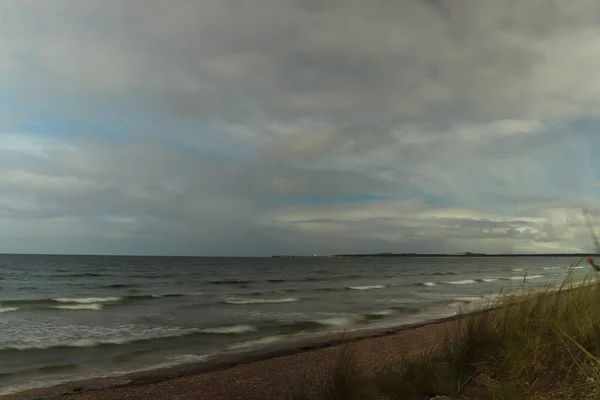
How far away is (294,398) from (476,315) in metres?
3.22

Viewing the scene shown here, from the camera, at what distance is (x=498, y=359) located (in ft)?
16.8

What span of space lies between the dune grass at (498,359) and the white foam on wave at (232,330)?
10.3 meters

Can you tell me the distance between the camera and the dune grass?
4.32 m

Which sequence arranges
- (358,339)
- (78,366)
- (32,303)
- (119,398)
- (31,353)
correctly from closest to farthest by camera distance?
(119,398) → (78,366) → (31,353) → (358,339) → (32,303)

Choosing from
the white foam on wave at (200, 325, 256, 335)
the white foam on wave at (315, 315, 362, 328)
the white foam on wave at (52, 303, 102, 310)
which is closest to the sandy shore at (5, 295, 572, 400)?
the white foam on wave at (200, 325, 256, 335)

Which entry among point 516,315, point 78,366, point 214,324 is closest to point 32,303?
point 214,324

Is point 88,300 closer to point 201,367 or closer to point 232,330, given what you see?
point 232,330

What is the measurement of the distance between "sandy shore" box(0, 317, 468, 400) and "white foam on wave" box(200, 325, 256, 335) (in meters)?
3.51

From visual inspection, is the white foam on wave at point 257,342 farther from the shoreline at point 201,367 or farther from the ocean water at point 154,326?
the shoreline at point 201,367

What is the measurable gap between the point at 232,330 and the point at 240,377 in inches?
275

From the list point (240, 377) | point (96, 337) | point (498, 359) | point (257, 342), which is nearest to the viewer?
point (498, 359)

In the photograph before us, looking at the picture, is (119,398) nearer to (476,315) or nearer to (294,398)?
(294,398)

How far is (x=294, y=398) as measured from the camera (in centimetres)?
528

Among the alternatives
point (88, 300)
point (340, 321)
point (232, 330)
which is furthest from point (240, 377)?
point (88, 300)
